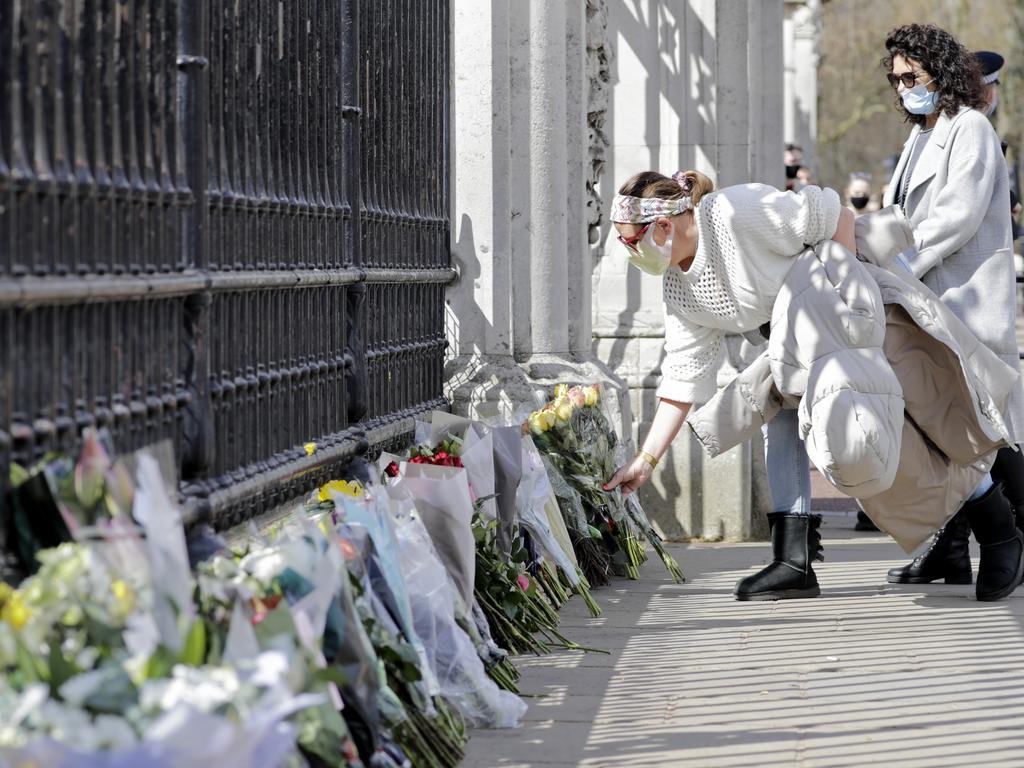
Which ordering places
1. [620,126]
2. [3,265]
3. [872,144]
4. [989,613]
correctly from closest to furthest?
[3,265] < [989,613] < [620,126] < [872,144]

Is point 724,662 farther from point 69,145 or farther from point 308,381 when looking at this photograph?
point 69,145

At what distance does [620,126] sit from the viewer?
9.62m

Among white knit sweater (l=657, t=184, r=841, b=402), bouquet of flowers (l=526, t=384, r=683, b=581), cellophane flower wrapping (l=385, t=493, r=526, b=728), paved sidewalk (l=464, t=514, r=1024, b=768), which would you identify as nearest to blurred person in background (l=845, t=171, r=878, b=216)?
bouquet of flowers (l=526, t=384, r=683, b=581)

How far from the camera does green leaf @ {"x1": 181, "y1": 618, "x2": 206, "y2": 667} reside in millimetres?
2824

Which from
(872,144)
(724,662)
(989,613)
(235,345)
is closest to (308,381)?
(235,345)

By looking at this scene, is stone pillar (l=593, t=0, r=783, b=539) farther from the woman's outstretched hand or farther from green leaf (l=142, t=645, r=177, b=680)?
green leaf (l=142, t=645, r=177, b=680)

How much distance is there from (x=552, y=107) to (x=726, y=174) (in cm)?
246

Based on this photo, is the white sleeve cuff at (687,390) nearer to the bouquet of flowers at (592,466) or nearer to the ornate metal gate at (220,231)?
the bouquet of flowers at (592,466)

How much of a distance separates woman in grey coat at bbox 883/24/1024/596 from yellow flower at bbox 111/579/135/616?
4353 mm

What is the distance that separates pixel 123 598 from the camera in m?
2.89

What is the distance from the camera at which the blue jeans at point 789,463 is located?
650cm

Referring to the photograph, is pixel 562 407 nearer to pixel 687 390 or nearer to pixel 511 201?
pixel 687 390

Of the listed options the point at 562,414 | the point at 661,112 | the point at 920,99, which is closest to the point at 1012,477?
the point at 920,99

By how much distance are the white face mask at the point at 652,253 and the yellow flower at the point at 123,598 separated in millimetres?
3352
